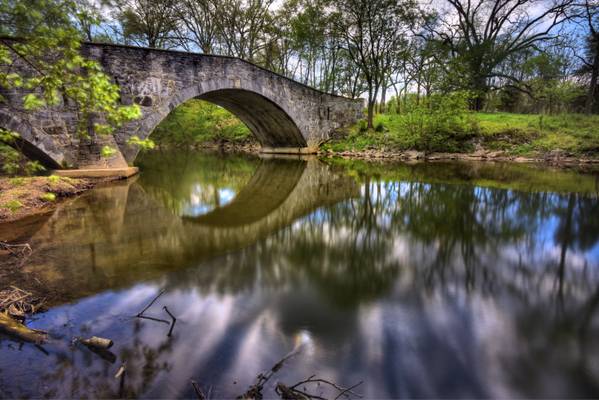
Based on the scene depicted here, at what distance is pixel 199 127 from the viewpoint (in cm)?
2892

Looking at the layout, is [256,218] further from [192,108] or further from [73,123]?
[192,108]

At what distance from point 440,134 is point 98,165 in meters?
15.5

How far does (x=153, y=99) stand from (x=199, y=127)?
57.6 feet

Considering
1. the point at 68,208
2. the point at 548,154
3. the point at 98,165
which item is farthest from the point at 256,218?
the point at 548,154

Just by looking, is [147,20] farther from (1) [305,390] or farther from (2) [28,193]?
(1) [305,390]

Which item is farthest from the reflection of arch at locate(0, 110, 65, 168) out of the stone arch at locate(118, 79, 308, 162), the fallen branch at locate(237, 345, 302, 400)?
the fallen branch at locate(237, 345, 302, 400)

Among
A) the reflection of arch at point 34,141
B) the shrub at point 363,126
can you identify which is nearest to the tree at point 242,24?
the shrub at point 363,126

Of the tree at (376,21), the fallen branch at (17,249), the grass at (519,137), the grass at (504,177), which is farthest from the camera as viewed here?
the tree at (376,21)

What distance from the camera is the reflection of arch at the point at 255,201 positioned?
6398mm

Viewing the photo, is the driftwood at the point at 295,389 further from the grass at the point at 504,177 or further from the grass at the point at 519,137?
the grass at the point at 519,137

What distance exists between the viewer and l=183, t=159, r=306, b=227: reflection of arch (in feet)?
21.0

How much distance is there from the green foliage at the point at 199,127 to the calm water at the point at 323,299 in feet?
73.1

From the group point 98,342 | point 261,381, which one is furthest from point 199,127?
point 261,381

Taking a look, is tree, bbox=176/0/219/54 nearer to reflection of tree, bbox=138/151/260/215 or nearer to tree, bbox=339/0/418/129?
tree, bbox=339/0/418/129
